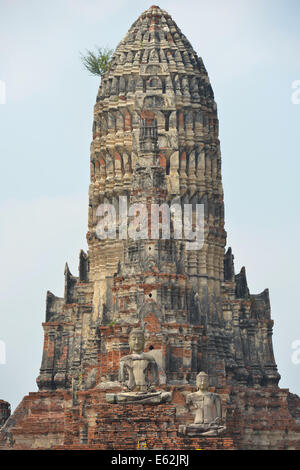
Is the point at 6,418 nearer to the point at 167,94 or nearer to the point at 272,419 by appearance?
the point at 272,419

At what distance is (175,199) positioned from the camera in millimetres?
69750

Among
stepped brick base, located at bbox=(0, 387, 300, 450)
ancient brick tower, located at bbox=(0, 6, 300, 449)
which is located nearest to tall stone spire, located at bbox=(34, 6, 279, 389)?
ancient brick tower, located at bbox=(0, 6, 300, 449)

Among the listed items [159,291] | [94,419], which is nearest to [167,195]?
[159,291]

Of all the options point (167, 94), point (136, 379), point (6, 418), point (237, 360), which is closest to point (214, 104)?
point (167, 94)

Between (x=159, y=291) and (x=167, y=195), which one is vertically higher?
(x=167, y=195)

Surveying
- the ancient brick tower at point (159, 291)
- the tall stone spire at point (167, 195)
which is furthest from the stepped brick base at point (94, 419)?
the tall stone spire at point (167, 195)

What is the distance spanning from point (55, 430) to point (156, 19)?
28.6m

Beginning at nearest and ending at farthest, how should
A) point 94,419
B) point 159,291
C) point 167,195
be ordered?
1. point 94,419
2. point 159,291
3. point 167,195

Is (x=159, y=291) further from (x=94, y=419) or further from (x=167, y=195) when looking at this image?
(x=167, y=195)

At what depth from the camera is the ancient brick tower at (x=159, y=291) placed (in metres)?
58.0

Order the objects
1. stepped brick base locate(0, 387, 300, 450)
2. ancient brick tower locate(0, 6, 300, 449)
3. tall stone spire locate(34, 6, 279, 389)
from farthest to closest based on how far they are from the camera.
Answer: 1. tall stone spire locate(34, 6, 279, 389)
2. ancient brick tower locate(0, 6, 300, 449)
3. stepped brick base locate(0, 387, 300, 450)

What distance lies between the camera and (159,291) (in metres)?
58.0

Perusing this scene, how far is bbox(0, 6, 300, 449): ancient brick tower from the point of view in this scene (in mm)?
57969

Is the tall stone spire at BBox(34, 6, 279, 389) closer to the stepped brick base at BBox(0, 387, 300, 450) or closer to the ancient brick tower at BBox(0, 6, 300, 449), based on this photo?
the ancient brick tower at BBox(0, 6, 300, 449)
